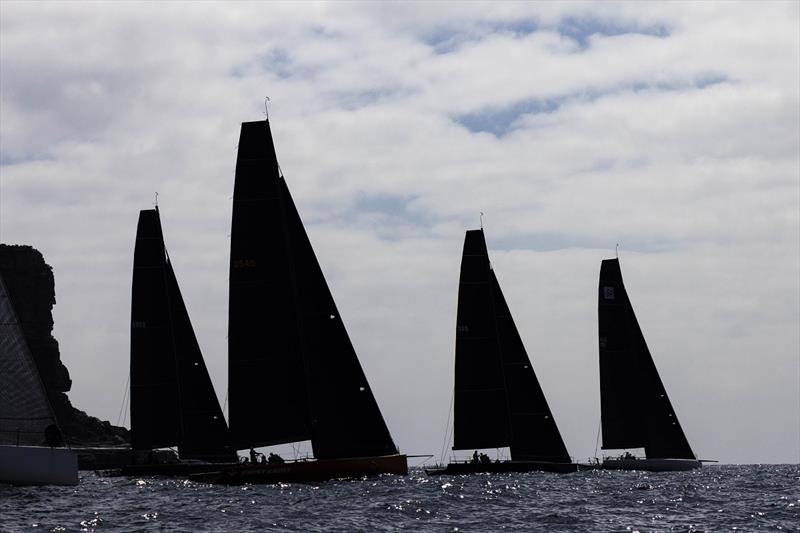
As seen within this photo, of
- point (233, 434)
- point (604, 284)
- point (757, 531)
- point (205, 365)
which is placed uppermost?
point (604, 284)

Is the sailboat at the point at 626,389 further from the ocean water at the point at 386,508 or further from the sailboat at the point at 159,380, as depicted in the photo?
the sailboat at the point at 159,380

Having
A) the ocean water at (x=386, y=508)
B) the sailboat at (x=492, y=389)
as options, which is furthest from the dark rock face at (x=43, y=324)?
the ocean water at (x=386, y=508)

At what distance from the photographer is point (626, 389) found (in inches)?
3233

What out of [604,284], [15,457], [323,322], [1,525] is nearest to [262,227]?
[323,322]

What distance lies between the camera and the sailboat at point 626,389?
82188 millimetres

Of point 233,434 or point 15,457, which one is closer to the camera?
point 15,457

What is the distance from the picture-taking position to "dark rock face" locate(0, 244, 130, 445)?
122 metres

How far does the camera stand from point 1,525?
3366 cm

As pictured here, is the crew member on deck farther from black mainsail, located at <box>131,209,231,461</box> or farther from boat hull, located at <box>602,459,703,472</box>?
boat hull, located at <box>602,459,703,472</box>

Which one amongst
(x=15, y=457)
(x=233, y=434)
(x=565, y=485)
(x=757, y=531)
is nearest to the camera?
(x=757, y=531)

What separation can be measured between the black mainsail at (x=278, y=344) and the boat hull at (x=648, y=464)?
3375cm

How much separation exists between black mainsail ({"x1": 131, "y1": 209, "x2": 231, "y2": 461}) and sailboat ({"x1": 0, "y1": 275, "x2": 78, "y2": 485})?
2154cm

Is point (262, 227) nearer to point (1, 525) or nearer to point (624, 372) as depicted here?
point (1, 525)

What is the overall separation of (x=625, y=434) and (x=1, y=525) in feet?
179
